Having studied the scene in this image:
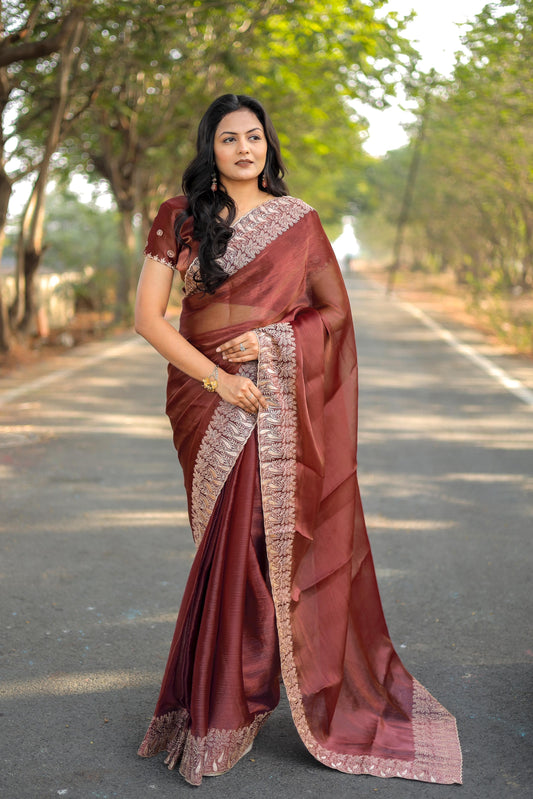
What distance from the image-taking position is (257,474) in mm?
3125

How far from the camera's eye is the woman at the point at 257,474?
3.06m

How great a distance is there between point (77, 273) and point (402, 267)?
182 ft

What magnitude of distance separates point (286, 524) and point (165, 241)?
0.97 metres

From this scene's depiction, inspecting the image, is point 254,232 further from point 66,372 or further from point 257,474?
point 66,372

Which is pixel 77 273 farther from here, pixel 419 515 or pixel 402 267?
pixel 402 267

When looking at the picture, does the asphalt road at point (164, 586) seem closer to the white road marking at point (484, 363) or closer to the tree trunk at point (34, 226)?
the white road marking at point (484, 363)

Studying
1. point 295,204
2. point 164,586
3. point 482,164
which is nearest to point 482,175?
point 482,164

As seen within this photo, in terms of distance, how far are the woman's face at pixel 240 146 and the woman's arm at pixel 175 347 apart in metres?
0.39

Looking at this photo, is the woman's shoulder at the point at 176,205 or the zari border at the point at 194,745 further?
the woman's shoulder at the point at 176,205

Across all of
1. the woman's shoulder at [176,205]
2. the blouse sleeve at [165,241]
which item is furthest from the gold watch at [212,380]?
the woman's shoulder at [176,205]

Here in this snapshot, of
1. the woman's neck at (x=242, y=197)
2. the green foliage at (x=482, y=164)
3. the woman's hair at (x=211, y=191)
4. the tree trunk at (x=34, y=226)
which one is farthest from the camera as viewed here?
the green foliage at (x=482, y=164)

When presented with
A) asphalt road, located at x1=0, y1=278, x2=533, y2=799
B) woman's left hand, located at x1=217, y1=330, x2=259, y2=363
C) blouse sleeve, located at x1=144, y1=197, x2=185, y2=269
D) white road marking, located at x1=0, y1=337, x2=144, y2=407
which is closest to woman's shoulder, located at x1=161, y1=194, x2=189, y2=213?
blouse sleeve, located at x1=144, y1=197, x2=185, y2=269

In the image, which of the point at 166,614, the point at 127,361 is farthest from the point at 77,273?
the point at 166,614

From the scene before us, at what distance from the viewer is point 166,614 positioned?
4352mm
